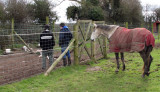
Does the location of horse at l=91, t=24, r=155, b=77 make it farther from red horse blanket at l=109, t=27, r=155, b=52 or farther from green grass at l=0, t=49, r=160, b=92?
green grass at l=0, t=49, r=160, b=92

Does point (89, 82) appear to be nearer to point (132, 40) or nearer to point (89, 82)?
point (89, 82)

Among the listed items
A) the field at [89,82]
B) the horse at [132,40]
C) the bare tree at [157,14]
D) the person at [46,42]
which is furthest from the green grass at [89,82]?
the bare tree at [157,14]

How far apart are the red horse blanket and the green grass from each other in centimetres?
89

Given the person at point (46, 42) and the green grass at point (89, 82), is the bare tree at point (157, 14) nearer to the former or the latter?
the green grass at point (89, 82)

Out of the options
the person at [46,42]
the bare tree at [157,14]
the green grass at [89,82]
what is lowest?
the green grass at [89,82]

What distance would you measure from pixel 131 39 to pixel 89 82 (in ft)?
6.07

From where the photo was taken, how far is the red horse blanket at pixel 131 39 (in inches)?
191

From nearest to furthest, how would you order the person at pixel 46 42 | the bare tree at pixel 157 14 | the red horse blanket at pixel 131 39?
the red horse blanket at pixel 131 39, the person at pixel 46 42, the bare tree at pixel 157 14

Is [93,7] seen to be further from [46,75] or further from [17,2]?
[46,75]

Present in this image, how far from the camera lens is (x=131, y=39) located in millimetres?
5219

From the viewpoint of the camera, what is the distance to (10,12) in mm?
12102

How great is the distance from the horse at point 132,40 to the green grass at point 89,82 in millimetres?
405

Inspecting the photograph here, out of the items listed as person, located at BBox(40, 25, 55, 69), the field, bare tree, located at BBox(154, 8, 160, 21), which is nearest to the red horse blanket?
the field

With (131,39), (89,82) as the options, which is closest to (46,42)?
(89,82)
